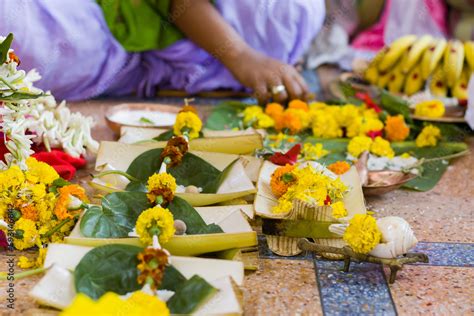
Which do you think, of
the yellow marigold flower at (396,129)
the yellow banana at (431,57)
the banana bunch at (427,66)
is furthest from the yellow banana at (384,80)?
the yellow marigold flower at (396,129)

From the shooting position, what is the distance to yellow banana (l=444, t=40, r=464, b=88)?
1.85 metres

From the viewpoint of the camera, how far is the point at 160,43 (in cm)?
196

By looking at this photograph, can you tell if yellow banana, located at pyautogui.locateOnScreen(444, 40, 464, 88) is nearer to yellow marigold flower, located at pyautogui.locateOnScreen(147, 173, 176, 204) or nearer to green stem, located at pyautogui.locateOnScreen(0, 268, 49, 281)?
yellow marigold flower, located at pyautogui.locateOnScreen(147, 173, 176, 204)

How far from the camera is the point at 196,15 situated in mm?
1840

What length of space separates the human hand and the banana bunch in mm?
393

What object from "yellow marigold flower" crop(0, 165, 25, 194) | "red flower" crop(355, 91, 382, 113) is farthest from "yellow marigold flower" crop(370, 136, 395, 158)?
"yellow marigold flower" crop(0, 165, 25, 194)

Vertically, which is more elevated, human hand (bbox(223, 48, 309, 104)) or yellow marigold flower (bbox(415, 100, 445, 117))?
human hand (bbox(223, 48, 309, 104))

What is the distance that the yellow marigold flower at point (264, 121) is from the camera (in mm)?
1609

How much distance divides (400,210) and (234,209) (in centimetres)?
36

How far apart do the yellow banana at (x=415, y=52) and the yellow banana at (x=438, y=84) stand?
2.7 inches

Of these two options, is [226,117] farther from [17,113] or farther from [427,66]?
[17,113]

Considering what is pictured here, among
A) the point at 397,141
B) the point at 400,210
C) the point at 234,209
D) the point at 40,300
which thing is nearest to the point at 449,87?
the point at 397,141

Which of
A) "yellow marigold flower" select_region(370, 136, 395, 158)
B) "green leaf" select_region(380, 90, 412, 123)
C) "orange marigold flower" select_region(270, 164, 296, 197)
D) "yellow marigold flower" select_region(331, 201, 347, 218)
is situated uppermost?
"orange marigold flower" select_region(270, 164, 296, 197)

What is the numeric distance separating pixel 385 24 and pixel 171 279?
2.06 metres
